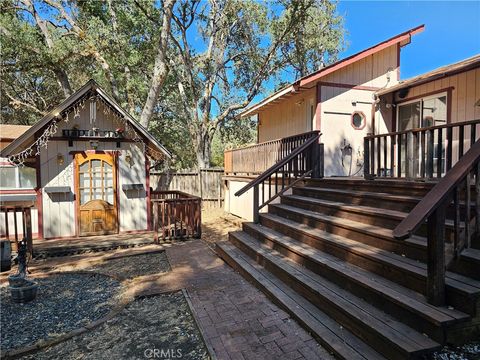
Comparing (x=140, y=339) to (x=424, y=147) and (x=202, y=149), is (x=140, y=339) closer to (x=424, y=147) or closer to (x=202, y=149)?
(x=424, y=147)

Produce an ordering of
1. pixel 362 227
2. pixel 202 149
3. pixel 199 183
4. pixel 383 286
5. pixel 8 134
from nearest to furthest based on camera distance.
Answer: pixel 383 286
pixel 362 227
pixel 8 134
pixel 199 183
pixel 202 149

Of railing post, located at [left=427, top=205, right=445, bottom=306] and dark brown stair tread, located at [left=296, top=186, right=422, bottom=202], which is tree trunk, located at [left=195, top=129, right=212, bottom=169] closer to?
dark brown stair tread, located at [left=296, top=186, right=422, bottom=202]

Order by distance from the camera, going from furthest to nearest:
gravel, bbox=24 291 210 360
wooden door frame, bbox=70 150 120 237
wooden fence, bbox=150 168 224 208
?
wooden fence, bbox=150 168 224 208
wooden door frame, bbox=70 150 120 237
gravel, bbox=24 291 210 360

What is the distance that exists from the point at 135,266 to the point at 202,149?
35.8 ft

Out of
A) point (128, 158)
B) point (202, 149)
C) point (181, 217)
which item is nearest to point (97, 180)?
point (128, 158)

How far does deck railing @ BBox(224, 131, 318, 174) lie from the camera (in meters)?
7.31

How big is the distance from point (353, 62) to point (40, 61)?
35.9 ft

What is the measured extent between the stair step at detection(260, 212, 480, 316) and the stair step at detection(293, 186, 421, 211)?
2.53ft

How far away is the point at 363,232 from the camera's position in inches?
143

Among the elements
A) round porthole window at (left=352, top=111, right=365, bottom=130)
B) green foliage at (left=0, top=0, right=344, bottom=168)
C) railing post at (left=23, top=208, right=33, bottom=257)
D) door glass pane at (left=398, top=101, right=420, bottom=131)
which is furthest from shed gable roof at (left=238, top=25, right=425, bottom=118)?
railing post at (left=23, top=208, right=33, bottom=257)

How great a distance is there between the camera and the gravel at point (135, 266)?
210 inches

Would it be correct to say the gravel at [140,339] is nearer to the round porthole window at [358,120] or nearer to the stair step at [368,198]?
the stair step at [368,198]

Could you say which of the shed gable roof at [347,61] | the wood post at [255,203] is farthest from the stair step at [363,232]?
the shed gable roof at [347,61]

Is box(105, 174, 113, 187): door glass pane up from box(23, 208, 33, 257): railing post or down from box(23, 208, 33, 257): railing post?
up
